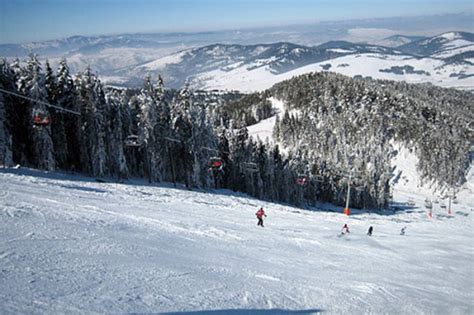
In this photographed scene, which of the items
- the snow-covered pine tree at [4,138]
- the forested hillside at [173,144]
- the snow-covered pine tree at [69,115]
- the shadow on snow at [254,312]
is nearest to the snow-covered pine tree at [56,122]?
the forested hillside at [173,144]

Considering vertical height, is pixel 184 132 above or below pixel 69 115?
below

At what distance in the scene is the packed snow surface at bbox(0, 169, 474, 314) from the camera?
10250 mm

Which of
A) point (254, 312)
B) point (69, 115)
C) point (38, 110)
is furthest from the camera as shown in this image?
point (69, 115)

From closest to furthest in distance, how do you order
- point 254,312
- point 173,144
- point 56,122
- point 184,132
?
point 254,312 → point 56,122 → point 184,132 → point 173,144

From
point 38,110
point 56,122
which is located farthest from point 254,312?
point 56,122

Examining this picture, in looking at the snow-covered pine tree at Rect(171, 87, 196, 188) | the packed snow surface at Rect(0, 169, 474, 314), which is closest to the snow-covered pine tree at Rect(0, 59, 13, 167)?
the packed snow surface at Rect(0, 169, 474, 314)

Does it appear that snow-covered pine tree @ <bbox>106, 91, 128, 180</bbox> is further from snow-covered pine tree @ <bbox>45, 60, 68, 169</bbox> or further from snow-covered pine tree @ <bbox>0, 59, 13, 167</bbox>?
snow-covered pine tree @ <bbox>0, 59, 13, 167</bbox>

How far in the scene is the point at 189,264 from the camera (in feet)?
47.0

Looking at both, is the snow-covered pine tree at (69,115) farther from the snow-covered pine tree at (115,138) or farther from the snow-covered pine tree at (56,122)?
the snow-covered pine tree at (115,138)

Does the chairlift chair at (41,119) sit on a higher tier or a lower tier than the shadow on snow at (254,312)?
higher

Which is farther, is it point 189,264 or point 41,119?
point 41,119

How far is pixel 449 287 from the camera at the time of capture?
1708 cm

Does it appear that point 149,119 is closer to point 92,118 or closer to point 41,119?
point 92,118

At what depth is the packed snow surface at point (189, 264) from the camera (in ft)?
33.6
